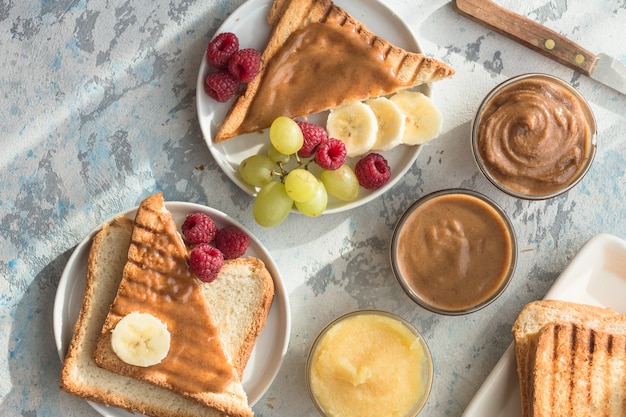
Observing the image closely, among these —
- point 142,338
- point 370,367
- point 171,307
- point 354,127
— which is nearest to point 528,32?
point 354,127

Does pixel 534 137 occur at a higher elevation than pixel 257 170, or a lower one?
higher

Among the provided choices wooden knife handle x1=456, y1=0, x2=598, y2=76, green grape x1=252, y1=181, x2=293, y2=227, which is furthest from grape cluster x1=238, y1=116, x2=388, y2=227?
wooden knife handle x1=456, y1=0, x2=598, y2=76

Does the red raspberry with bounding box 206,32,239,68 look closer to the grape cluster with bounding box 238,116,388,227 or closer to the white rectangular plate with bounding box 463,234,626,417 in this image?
the grape cluster with bounding box 238,116,388,227

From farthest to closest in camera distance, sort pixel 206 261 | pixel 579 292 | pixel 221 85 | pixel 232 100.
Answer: pixel 579 292
pixel 232 100
pixel 221 85
pixel 206 261

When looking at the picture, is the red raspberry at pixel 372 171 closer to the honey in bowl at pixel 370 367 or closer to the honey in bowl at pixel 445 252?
the honey in bowl at pixel 445 252

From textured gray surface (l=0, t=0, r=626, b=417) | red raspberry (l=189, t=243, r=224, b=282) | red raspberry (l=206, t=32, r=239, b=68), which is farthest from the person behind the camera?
textured gray surface (l=0, t=0, r=626, b=417)

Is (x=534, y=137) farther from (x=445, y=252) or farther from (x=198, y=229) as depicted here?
(x=198, y=229)
